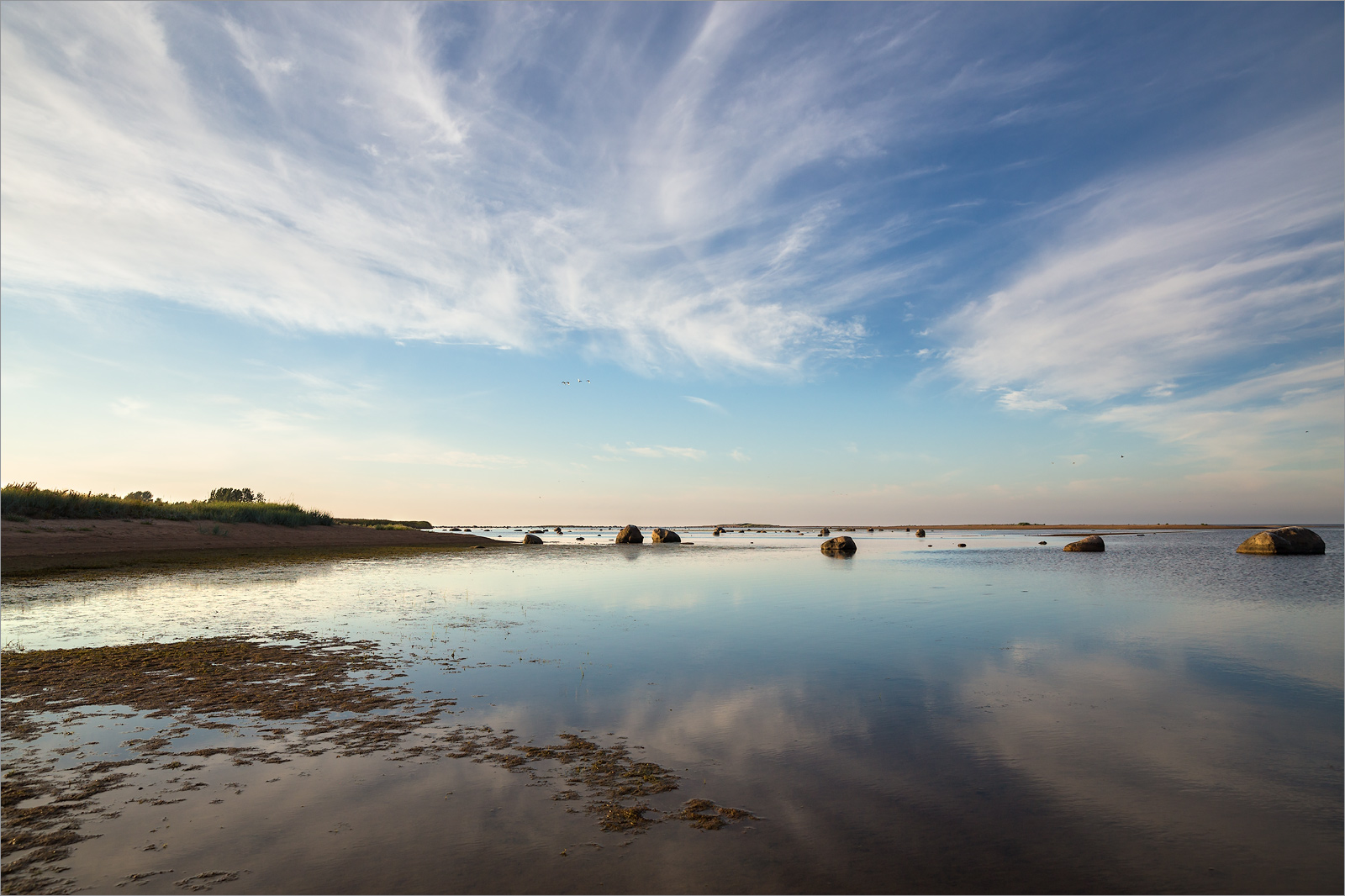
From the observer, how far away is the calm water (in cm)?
485

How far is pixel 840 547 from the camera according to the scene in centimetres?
4538

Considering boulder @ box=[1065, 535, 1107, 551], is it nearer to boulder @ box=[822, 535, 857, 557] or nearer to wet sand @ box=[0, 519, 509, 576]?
boulder @ box=[822, 535, 857, 557]

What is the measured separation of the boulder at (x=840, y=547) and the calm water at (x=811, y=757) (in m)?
26.2

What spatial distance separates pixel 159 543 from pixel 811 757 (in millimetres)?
47616

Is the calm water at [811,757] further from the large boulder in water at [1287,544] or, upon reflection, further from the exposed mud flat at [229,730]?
the large boulder in water at [1287,544]

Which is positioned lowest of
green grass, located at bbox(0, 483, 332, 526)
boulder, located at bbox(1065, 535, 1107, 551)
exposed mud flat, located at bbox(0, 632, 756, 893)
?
boulder, located at bbox(1065, 535, 1107, 551)

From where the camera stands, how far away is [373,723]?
8141 mm

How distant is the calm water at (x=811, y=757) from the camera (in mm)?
4848

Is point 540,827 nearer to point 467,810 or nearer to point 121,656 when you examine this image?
point 467,810

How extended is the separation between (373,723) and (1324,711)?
44.9 feet

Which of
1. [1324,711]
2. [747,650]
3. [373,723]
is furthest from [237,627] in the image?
[1324,711]

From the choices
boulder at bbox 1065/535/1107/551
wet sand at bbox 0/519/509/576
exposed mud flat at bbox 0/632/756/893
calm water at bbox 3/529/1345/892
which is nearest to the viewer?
calm water at bbox 3/529/1345/892

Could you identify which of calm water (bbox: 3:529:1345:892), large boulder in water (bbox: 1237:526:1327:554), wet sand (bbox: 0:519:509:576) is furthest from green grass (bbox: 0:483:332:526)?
large boulder in water (bbox: 1237:526:1327:554)

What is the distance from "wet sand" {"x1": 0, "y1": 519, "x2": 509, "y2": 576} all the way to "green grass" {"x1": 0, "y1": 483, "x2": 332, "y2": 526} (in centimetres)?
108
